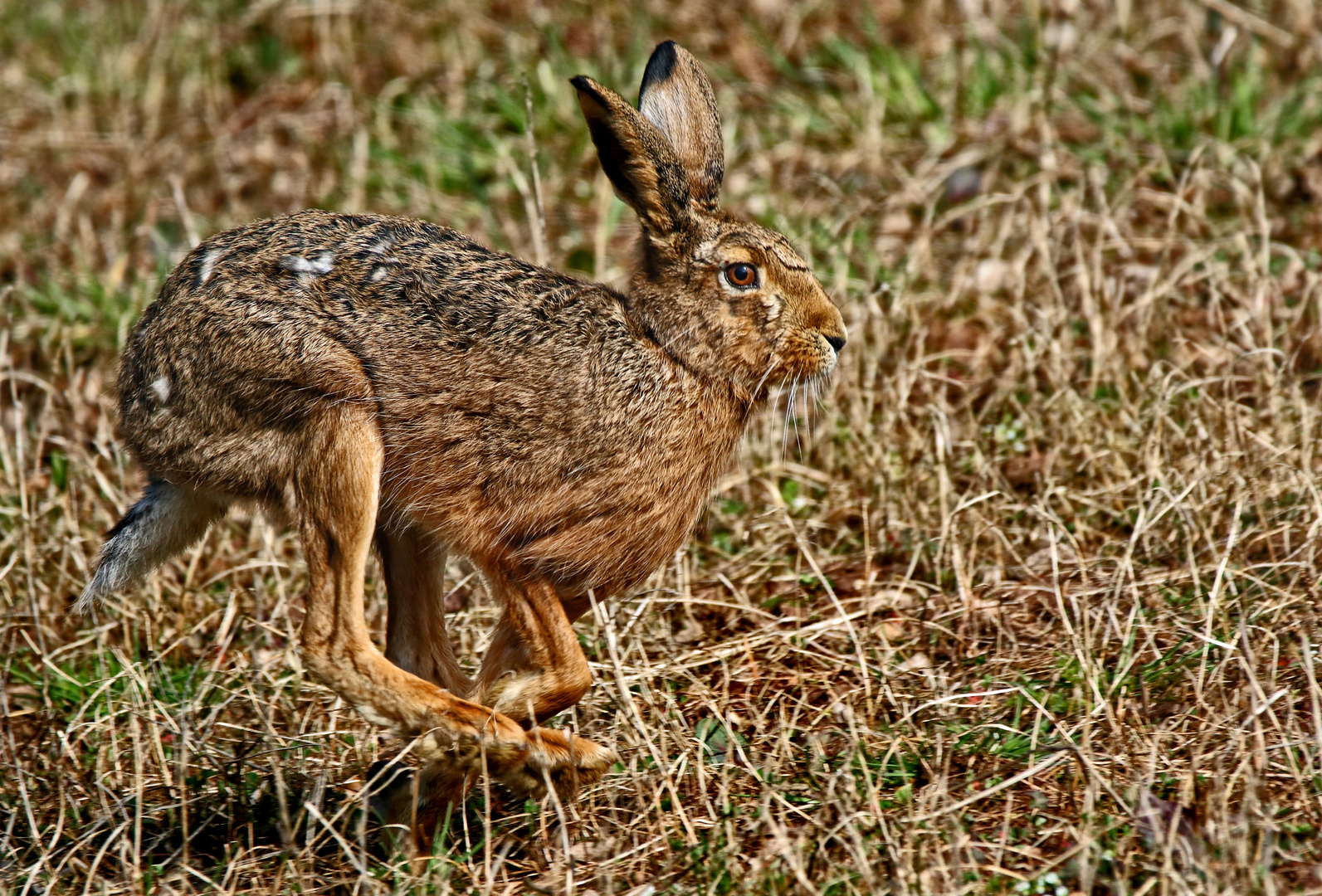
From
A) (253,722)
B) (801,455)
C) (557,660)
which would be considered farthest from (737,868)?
(801,455)

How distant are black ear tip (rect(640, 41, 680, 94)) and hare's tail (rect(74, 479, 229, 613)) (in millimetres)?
1935

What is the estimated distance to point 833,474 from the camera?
6027 millimetres

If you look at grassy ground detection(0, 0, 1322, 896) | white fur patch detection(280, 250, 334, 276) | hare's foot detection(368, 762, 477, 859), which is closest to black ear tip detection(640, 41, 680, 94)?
grassy ground detection(0, 0, 1322, 896)

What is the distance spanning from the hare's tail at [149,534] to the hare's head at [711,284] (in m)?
1.50

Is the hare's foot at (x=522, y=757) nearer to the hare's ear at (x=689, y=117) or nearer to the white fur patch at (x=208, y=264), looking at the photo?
the white fur patch at (x=208, y=264)

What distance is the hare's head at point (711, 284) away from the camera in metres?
4.61

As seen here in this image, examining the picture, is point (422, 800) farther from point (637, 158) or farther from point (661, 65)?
A: point (661, 65)

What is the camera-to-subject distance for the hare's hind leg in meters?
4.81

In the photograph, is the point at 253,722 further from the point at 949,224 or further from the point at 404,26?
the point at 404,26

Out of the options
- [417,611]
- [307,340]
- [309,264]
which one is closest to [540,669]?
[417,611]

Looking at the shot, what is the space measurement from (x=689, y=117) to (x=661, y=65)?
0.29 meters

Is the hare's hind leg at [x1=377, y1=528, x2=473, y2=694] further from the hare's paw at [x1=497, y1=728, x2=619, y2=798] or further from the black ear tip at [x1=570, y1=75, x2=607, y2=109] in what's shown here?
the black ear tip at [x1=570, y1=75, x2=607, y2=109]

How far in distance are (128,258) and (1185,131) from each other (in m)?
5.17

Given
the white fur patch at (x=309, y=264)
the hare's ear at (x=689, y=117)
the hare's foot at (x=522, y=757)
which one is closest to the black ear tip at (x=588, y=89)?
the hare's ear at (x=689, y=117)
